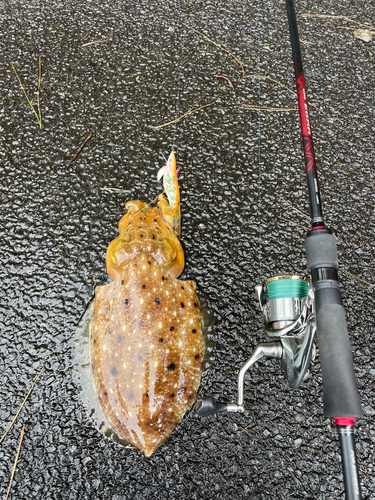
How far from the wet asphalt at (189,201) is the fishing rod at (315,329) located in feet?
1.90

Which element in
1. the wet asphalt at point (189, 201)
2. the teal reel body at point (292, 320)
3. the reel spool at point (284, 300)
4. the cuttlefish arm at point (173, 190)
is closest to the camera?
the teal reel body at point (292, 320)

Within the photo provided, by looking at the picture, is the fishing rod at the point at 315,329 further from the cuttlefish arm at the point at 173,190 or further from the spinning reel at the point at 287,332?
the cuttlefish arm at the point at 173,190

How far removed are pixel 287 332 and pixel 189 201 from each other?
4.17 ft

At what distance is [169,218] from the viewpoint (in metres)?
2.44

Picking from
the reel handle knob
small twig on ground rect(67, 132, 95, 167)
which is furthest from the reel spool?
small twig on ground rect(67, 132, 95, 167)

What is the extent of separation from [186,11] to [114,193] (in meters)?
1.86

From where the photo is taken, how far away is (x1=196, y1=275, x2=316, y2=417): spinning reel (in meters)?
1.69

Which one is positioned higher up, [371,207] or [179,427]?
[371,207]

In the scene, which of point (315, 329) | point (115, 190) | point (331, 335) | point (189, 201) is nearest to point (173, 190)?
point (189, 201)

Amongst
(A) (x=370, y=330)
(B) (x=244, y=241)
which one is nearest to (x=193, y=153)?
(B) (x=244, y=241)

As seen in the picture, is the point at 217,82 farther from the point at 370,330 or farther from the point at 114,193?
the point at 370,330

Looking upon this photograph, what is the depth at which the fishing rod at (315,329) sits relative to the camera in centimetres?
132

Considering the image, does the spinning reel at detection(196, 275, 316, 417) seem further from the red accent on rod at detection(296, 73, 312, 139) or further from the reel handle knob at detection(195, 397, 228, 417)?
the red accent on rod at detection(296, 73, 312, 139)

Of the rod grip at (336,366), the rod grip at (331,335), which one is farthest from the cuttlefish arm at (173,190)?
the rod grip at (336,366)
